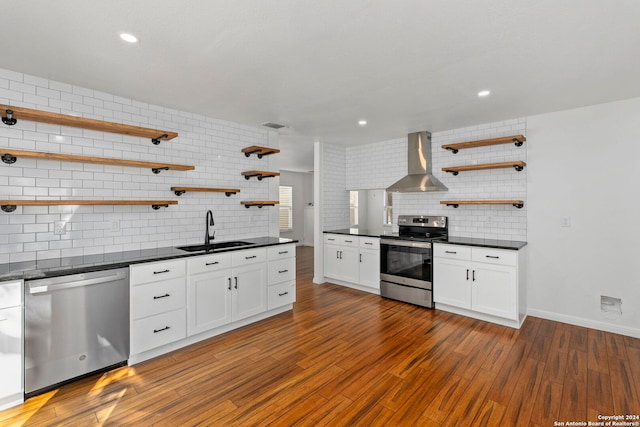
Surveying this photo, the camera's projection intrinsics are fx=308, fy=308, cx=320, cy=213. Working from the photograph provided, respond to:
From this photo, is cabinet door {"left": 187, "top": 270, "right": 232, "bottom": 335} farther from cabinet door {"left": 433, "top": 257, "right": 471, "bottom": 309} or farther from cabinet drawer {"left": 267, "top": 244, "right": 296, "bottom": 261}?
cabinet door {"left": 433, "top": 257, "right": 471, "bottom": 309}

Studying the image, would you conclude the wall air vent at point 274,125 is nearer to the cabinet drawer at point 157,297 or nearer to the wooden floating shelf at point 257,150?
the wooden floating shelf at point 257,150

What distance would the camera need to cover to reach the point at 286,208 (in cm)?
932

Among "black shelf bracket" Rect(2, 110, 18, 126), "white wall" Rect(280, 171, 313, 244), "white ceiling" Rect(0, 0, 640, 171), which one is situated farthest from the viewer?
"white wall" Rect(280, 171, 313, 244)

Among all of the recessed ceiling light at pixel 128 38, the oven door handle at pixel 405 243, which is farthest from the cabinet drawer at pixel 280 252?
the recessed ceiling light at pixel 128 38

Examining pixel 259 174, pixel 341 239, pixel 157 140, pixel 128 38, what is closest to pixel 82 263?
pixel 157 140

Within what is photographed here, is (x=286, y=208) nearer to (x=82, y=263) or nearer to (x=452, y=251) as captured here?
(x=452, y=251)

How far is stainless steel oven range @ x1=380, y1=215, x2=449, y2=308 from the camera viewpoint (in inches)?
163

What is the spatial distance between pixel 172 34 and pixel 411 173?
147 inches

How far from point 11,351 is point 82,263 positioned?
0.70 metres

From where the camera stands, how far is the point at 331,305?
4.25m

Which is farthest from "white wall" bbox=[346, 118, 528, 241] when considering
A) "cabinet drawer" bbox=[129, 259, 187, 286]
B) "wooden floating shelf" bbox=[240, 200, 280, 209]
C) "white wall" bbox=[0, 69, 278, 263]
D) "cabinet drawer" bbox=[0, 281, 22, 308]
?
"cabinet drawer" bbox=[0, 281, 22, 308]

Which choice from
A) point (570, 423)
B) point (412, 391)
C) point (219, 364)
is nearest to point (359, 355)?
point (412, 391)

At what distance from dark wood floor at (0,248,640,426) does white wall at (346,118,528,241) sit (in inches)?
52.4

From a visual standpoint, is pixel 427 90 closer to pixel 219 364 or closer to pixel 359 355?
pixel 359 355
